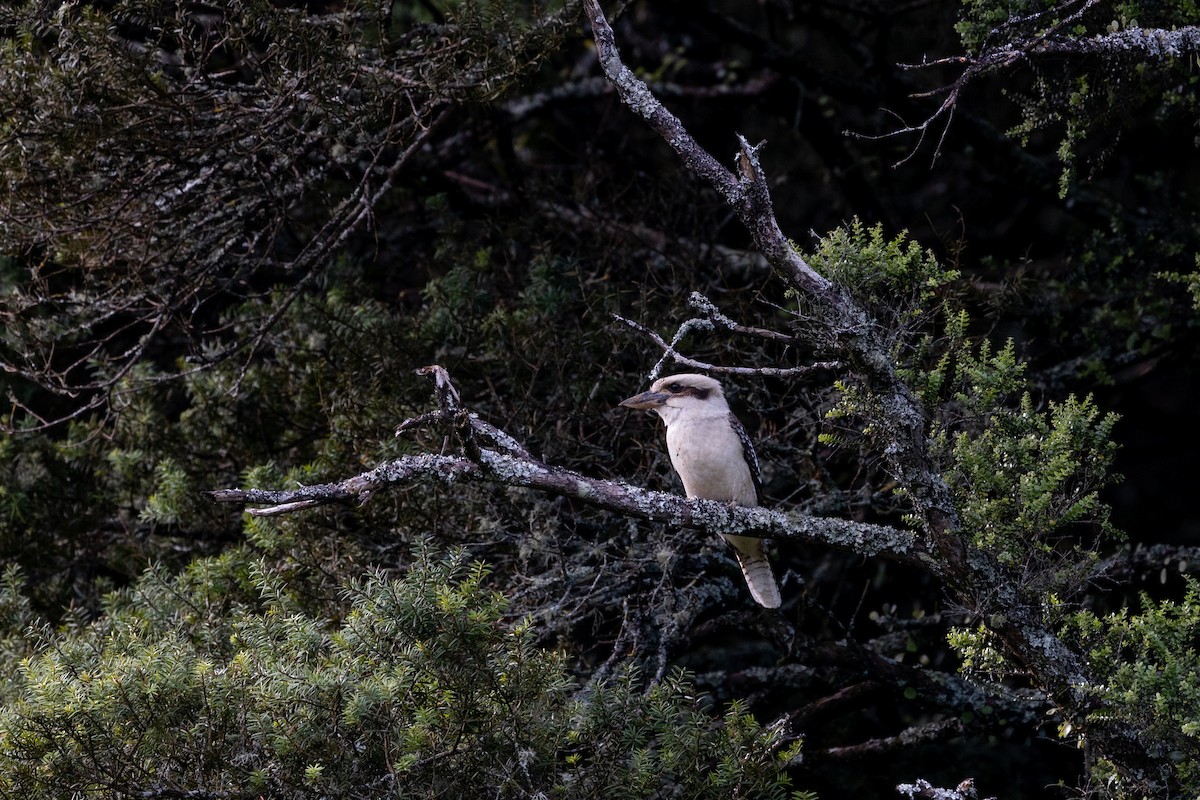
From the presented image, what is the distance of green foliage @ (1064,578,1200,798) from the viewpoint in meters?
3.58

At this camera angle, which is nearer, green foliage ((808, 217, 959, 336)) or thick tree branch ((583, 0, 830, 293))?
thick tree branch ((583, 0, 830, 293))

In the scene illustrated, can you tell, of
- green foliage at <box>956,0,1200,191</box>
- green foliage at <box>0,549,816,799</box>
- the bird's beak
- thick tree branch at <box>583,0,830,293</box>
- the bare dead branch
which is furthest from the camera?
the bird's beak

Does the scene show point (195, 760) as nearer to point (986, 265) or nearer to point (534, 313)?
point (534, 313)

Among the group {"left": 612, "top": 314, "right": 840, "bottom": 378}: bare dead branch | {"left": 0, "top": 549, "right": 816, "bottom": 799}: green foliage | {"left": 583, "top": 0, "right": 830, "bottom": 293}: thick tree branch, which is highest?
{"left": 583, "top": 0, "right": 830, "bottom": 293}: thick tree branch

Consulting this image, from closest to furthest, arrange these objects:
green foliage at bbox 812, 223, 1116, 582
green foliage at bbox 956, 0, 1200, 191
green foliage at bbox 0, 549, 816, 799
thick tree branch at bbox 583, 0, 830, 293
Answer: green foliage at bbox 0, 549, 816, 799
thick tree branch at bbox 583, 0, 830, 293
green foliage at bbox 812, 223, 1116, 582
green foliage at bbox 956, 0, 1200, 191

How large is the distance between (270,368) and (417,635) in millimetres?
3032

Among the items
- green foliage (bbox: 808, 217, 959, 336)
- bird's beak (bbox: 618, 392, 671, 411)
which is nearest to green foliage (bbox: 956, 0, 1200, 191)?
green foliage (bbox: 808, 217, 959, 336)

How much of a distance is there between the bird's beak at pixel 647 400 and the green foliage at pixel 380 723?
3.92 ft

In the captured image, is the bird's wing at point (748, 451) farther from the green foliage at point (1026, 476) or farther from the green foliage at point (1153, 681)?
the green foliage at point (1153, 681)

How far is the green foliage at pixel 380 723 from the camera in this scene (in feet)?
11.1

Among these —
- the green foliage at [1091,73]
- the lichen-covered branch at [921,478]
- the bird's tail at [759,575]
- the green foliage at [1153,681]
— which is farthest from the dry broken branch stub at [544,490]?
the green foliage at [1091,73]

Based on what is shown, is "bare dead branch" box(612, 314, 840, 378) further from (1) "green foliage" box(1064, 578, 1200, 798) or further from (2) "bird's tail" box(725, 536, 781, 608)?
(2) "bird's tail" box(725, 536, 781, 608)

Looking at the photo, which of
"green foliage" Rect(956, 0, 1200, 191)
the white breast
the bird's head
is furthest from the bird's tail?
"green foliage" Rect(956, 0, 1200, 191)

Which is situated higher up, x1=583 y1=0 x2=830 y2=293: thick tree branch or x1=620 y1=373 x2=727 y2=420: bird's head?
x1=583 y1=0 x2=830 y2=293: thick tree branch
